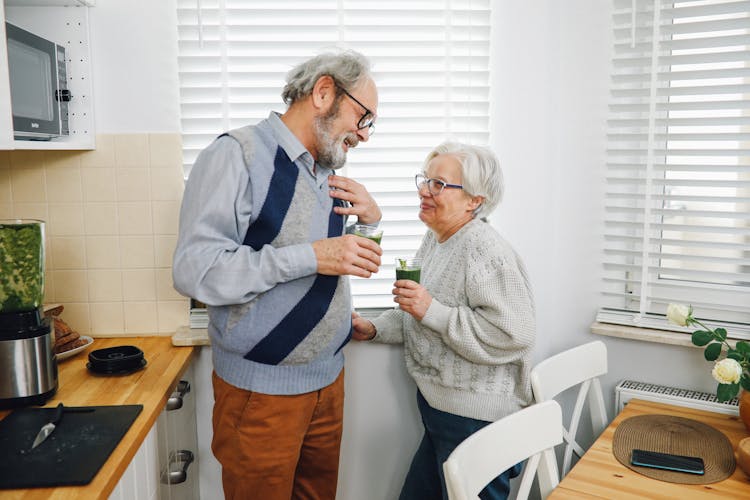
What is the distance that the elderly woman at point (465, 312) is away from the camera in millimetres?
1870

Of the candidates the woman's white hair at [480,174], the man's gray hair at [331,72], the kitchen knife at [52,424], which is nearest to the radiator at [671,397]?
the woman's white hair at [480,174]

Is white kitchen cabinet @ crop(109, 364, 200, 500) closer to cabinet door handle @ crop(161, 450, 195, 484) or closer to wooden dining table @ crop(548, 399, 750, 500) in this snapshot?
cabinet door handle @ crop(161, 450, 195, 484)

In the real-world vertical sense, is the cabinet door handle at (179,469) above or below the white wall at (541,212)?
below

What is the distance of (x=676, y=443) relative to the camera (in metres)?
1.76

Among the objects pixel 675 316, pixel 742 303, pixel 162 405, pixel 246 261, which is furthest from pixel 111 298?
pixel 742 303

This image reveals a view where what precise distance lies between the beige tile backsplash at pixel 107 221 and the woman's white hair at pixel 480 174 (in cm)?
101

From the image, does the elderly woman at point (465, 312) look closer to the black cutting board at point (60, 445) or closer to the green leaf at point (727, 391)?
the green leaf at point (727, 391)

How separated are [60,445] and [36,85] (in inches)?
41.2

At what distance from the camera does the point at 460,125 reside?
95.1 inches

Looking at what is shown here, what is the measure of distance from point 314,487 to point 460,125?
4.51ft

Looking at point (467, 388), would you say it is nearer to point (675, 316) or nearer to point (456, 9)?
point (675, 316)

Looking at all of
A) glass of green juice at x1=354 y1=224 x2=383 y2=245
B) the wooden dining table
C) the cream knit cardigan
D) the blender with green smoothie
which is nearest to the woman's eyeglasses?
the cream knit cardigan

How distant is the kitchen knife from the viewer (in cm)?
140

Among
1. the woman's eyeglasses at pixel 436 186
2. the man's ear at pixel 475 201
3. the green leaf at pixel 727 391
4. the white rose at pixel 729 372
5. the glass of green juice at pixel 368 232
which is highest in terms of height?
the woman's eyeglasses at pixel 436 186
